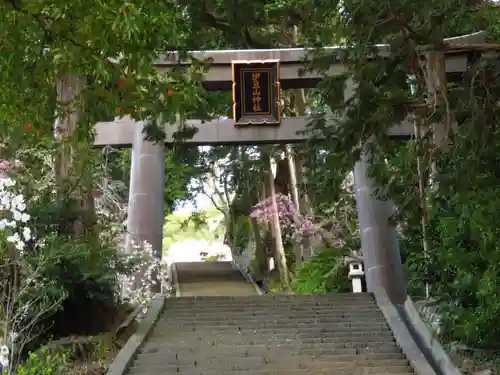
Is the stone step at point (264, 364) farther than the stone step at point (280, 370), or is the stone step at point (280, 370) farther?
the stone step at point (264, 364)

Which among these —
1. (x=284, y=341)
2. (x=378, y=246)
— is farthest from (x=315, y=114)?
(x=378, y=246)

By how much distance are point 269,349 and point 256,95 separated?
21.3 feet

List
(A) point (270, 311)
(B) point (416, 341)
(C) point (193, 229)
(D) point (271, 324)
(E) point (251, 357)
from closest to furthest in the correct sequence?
(E) point (251, 357) → (B) point (416, 341) → (D) point (271, 324) → (A) point (270, 311) → (C) point (193, 229)

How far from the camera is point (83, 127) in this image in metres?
4.76

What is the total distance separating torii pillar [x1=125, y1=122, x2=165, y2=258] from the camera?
1380cm

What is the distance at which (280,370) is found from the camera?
7547mm

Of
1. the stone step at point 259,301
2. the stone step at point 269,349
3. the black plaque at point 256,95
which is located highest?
the black plaque at point 256,95

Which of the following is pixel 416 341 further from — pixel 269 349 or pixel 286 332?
pixel 269 349

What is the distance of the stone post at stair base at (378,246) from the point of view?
12.8 metres

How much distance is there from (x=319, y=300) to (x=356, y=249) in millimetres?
4987

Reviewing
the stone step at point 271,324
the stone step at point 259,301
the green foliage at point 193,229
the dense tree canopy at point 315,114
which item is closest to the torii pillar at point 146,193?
the dense tree canopy at point 315,114

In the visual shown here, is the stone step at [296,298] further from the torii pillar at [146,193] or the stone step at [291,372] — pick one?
the stone step at [291,372]

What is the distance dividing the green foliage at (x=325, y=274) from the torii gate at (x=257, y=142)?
1.86 m

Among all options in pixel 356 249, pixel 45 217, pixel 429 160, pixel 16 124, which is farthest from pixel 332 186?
pixel 356 249
